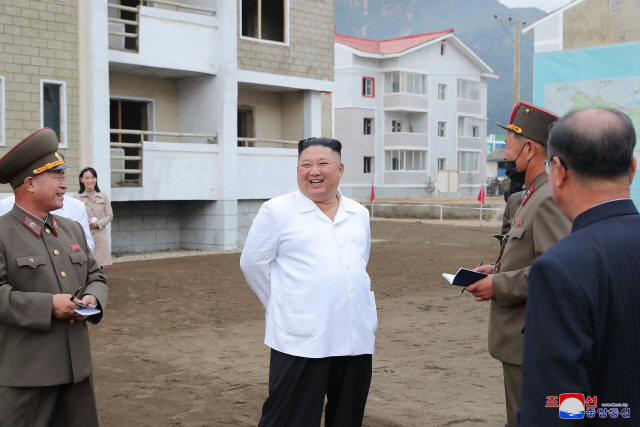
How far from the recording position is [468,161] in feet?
172

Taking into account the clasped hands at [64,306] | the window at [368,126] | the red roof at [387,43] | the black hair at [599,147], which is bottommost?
the clasped hands at [64,306]

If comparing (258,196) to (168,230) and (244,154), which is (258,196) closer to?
(244,154)

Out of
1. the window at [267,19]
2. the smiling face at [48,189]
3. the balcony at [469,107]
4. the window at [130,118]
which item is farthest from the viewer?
the balcony at [469,107]

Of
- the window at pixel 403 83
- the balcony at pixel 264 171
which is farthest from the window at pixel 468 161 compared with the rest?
the balcony at pixel 264 171

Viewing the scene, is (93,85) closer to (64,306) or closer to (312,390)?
(64,306)

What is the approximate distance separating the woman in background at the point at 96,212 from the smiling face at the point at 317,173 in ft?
23.1

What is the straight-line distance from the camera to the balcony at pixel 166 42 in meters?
15.8

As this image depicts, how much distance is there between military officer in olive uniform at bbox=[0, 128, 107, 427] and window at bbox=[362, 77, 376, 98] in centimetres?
4313

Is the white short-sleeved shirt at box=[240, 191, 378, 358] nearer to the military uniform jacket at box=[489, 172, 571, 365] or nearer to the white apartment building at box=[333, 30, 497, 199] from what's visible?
the military uniform jacket at box=[489, 172, 571, 365]

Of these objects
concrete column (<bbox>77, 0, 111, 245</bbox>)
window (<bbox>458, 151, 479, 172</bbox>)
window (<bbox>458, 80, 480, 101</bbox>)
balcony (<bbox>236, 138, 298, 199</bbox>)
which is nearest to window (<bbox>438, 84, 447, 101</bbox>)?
window (<bbox>458, 80, 480, 101</bbox>)

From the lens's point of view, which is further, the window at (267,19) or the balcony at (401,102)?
the balcony at (401,102)

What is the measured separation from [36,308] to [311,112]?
17014 millimetres

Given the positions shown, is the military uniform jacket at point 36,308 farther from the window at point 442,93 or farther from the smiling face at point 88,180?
the window at point 442,93

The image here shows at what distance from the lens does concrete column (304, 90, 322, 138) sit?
1973 centimetres
